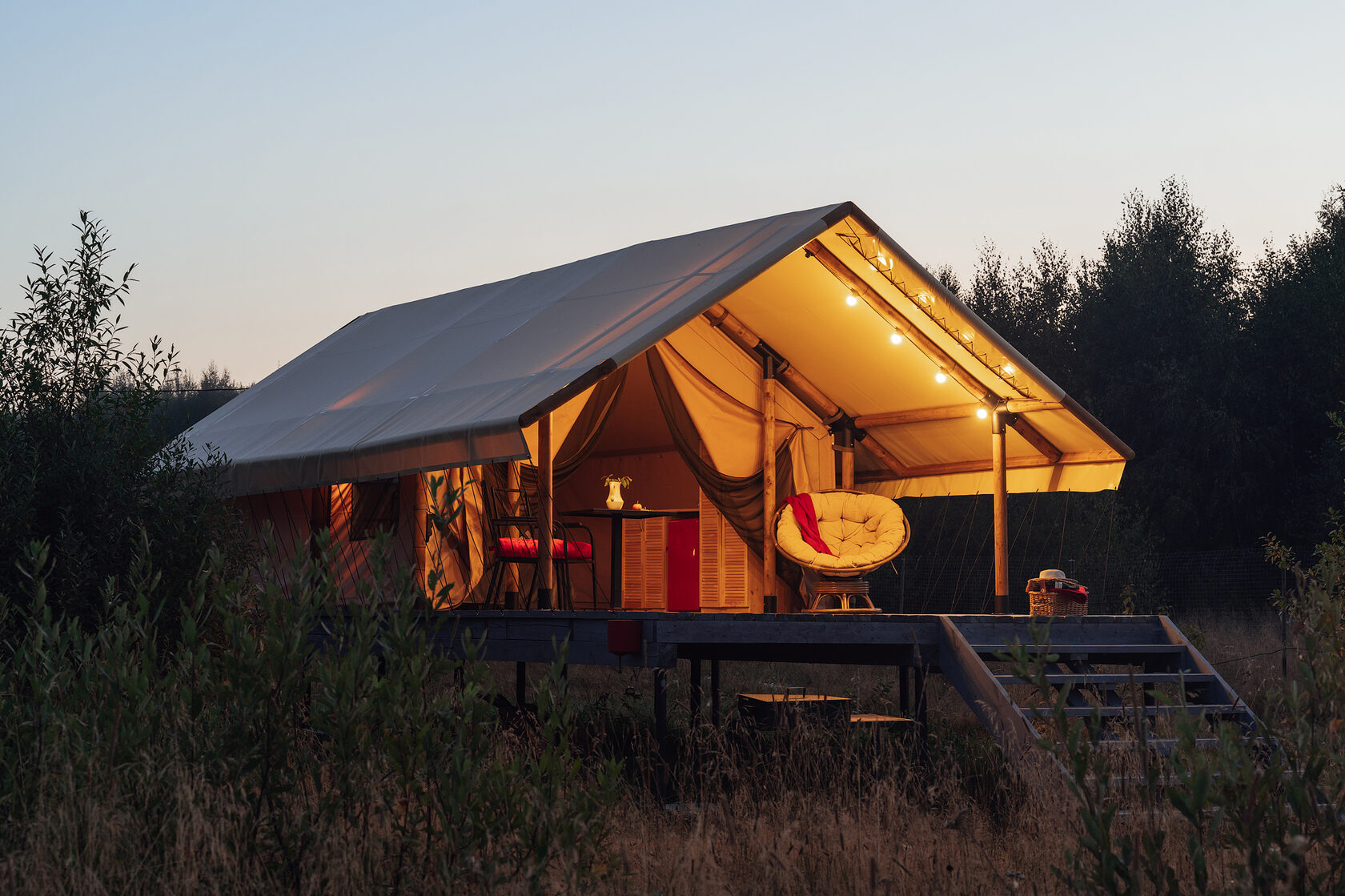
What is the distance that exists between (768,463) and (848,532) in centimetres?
95

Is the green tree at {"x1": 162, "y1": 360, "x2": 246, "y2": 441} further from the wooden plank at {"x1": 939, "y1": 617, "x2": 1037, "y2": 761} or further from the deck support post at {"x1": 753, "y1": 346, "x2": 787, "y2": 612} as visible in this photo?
the deck support post at {"x1": 753, "y1": 346, "x2": 787, "y2": 612}

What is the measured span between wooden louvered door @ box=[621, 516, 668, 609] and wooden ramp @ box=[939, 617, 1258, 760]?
4.01m

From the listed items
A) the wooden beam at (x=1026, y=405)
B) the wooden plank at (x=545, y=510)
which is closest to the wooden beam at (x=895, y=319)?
the wooden beam at (x=1026, y=405)

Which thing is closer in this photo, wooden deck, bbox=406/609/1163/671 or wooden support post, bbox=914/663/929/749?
wooden support post, bbox=914/663/929/749

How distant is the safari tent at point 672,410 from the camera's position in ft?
23.4

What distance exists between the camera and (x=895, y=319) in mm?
7855

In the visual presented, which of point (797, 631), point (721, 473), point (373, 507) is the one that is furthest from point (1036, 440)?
point (373, 507)

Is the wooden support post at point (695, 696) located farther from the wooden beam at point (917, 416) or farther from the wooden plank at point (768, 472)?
the wooden beam at point (917, 416)

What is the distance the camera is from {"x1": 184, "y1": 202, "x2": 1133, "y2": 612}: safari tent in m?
7.14

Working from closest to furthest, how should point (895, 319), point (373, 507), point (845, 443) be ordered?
point (895, 319) < point (373, 507) < point (845, 443)

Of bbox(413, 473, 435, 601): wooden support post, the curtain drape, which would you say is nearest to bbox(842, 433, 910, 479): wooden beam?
the curtain drape

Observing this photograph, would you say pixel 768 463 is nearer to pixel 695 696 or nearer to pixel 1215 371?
pixel 695 696

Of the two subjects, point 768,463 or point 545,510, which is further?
point 768,463

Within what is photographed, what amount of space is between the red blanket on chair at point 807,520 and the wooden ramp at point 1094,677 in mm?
2023
